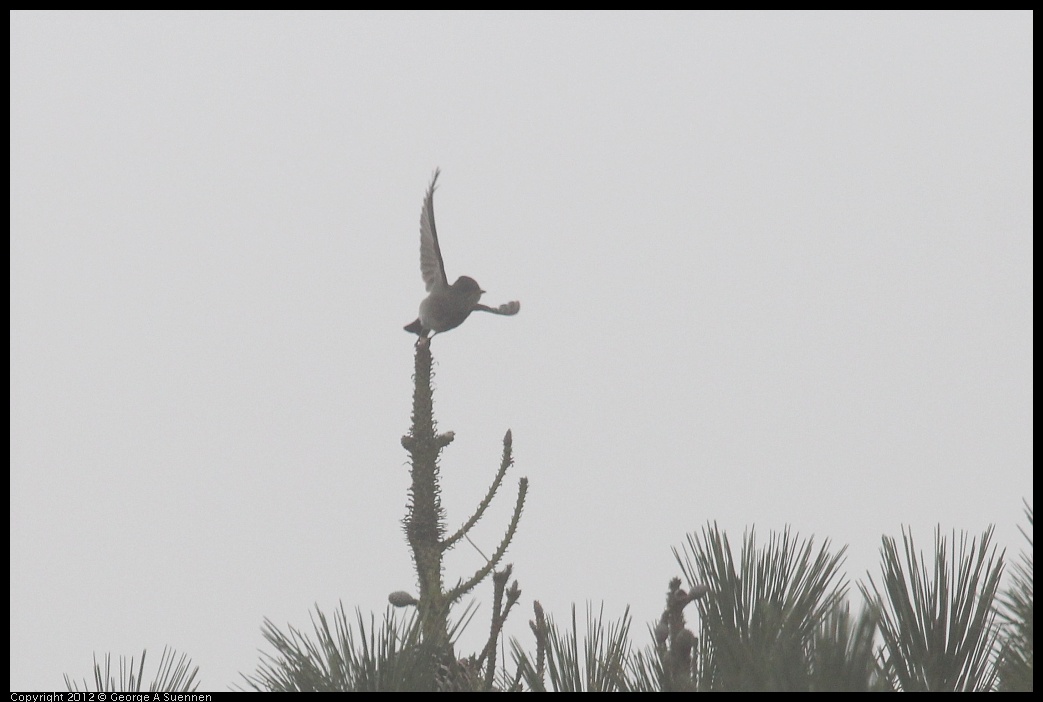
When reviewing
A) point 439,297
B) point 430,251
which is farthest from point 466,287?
point 430,251

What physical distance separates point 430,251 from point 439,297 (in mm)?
346

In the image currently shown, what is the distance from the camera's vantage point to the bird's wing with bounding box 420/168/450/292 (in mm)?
5125

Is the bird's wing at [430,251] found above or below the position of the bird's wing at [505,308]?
above

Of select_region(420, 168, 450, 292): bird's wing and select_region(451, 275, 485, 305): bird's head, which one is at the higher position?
select_region(420, 168, 450, 292): bird's wing

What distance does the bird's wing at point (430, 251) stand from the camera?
513 cm

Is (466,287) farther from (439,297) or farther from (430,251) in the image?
(430,251)

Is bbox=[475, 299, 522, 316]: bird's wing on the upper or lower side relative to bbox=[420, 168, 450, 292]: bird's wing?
lower

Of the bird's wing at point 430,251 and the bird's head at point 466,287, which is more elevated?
the bird's wing at point 430,251

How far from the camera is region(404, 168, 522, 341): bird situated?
5.01 m

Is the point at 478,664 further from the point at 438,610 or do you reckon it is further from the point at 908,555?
the point at 908,555

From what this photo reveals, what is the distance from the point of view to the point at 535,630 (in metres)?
3.33

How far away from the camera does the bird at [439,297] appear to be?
5012mm
